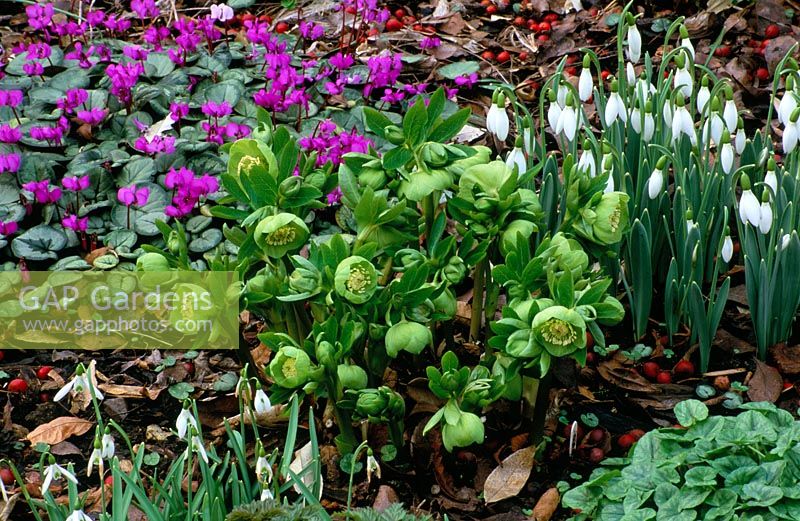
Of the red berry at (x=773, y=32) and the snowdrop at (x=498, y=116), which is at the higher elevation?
the snowdrop at (x=498, y=116)

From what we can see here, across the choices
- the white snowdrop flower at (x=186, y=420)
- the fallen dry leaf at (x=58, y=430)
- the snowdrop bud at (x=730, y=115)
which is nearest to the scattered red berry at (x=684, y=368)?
the snowdrop bud at (x=730, y=115)

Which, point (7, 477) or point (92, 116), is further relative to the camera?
point (92, 116)

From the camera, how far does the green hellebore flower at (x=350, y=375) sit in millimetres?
2059

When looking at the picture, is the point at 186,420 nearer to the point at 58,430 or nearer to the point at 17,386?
the point at 58,430

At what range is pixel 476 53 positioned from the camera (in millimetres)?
4109

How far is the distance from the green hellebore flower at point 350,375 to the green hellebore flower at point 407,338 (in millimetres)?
94

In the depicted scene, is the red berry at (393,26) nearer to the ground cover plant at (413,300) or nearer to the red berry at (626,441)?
the ground cover plant at (413,300)

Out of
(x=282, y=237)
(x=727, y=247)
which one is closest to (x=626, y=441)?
(x=727, y=247)

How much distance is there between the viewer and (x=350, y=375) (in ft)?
6.75

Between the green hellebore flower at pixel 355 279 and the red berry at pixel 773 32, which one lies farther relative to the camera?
the red berry at pixel 773 32

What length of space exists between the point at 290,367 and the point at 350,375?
14 cm

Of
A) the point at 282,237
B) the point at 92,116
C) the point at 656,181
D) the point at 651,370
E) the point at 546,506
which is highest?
the point at 656,181

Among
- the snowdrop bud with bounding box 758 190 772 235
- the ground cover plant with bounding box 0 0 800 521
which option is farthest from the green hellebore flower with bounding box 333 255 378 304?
the snowdrop bud with bounding box 758 190 772 235

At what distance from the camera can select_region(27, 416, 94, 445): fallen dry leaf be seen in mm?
2462
